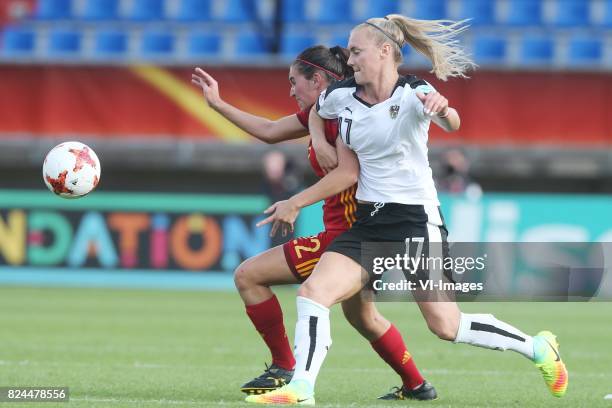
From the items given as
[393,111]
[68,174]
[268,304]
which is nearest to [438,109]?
[393,111]

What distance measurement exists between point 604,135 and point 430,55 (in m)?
11.8

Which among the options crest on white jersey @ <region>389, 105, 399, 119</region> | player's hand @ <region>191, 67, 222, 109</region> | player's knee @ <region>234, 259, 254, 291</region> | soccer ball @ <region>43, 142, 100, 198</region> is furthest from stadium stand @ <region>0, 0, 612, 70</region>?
crest on white jersey @ <region>389, 105, 399, 119</region>

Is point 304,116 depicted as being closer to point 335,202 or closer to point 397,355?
point 335,202

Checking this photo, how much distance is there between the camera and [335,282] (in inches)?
243

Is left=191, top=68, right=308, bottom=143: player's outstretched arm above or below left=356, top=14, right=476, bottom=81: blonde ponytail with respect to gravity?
below

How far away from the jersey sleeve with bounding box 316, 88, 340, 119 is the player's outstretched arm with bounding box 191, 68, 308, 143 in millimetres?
489

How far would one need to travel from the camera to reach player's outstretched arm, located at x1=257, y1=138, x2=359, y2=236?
6.25 metres

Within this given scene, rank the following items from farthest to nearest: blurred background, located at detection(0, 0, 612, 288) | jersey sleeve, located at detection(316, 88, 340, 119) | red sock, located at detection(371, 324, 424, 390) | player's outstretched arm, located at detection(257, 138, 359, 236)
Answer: blurred background, located at detection(0, 0, 612, 288), red sock, located at detection(371, 324, 424, 390), jersey sleeve, located at detection(316, 88, 340, 119), player's outstretched arm, located at detection(257, 138, 359, 236)

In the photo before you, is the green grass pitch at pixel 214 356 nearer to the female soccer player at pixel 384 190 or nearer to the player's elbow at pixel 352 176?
the female soccer player at pixel 384 190

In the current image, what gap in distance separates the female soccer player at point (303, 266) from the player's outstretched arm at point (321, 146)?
0.19 feet

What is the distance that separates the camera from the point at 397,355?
22.9ft

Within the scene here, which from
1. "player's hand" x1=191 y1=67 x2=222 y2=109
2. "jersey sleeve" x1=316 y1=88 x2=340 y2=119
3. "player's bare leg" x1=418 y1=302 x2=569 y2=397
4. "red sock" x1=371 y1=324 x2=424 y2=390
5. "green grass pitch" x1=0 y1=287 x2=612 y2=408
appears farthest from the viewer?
"player's hand" x1=191 y1=67 x2=222 y2=109

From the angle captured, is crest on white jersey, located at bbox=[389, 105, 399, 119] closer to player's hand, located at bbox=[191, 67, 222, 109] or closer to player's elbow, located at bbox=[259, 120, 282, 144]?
player's elbow, located at bbox=[259, 120, 282, 144]

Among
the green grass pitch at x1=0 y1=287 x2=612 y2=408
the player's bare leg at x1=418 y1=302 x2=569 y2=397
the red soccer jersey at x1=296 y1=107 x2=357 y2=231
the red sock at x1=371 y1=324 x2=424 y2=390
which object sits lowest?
the green grass pitch at x1=0 y1=287 x2=612 y2=408
